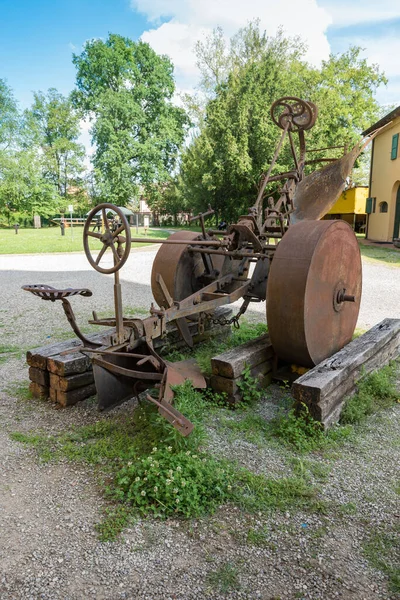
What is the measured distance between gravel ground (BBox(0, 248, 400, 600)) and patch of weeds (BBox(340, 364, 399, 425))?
124 mm

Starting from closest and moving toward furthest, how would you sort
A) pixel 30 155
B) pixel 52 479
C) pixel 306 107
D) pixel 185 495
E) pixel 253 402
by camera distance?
pixel 185 495 → pixel 52 479 → pixel 253 402 → pixel 306 107 → pixel 30 155

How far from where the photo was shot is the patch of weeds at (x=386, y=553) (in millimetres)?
2156

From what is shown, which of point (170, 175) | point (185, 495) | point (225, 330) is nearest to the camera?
point (185, 495)

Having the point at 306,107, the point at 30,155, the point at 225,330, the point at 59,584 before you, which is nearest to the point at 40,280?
the point at 225,330

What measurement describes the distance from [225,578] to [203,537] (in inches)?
11.5

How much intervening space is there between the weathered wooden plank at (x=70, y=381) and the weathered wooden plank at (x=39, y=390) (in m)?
0.14

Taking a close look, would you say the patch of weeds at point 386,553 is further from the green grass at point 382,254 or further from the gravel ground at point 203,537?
the green grass at point 382,254

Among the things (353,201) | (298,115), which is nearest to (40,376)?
(298,115)

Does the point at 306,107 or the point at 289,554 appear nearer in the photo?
the point at 289,554

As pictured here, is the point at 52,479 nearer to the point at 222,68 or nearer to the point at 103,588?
the point at 103,588

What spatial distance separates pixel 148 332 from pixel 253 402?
1128 mm

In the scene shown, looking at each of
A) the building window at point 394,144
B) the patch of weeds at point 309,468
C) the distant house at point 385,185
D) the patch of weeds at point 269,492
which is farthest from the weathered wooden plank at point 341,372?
the distant house at point 385,185

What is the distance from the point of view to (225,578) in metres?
2.15

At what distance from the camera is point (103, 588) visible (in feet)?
6.92
